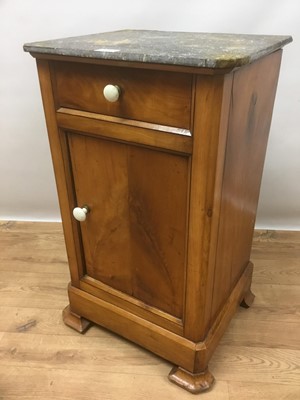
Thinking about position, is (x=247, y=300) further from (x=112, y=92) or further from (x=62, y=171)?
(x=112, y=92)

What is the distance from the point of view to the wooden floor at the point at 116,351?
97cm

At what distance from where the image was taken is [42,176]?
5.13 ft

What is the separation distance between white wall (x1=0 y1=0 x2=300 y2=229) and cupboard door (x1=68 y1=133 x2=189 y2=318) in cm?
58

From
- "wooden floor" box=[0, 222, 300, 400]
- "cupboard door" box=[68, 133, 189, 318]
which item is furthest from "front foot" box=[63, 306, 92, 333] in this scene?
"cupboard door" box=[68, 133, 189, 318]

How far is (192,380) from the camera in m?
0.97

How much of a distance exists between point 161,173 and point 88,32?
2.34 ft

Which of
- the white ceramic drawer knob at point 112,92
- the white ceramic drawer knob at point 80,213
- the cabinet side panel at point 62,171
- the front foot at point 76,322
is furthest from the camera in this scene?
the front foot at point 76,322

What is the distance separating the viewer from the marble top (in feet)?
2.00

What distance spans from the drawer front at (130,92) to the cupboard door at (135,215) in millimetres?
74

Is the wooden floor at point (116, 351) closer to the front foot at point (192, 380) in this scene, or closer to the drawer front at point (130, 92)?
the front foot at point (192, 380)

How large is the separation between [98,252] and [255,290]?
0.58m

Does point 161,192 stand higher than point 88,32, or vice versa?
point 88,32

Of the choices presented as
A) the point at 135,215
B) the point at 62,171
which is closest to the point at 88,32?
the point at 62,171

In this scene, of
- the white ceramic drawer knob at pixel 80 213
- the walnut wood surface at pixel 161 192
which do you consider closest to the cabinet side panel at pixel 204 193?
the walnut wood surface at pixel 161 192
